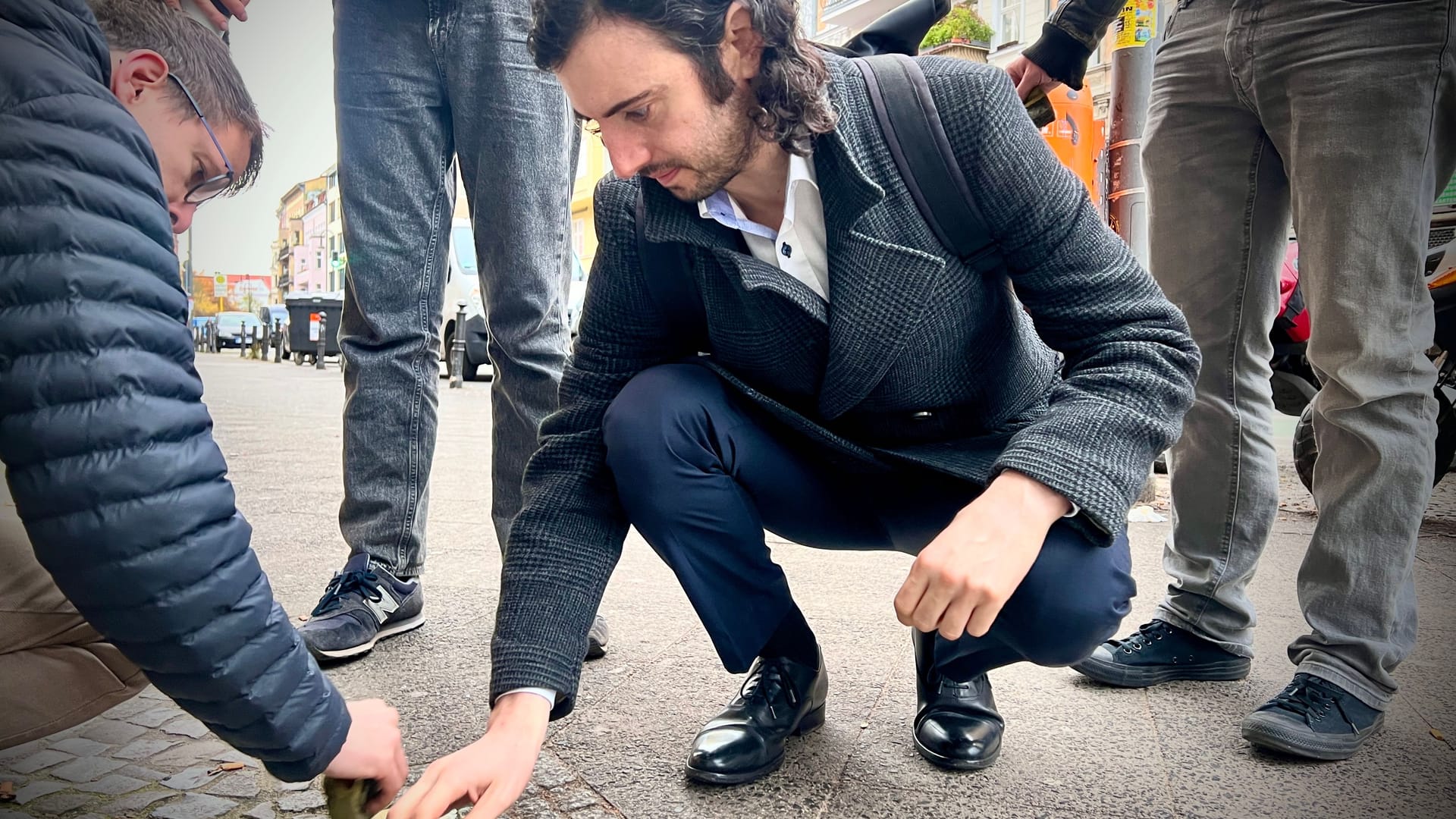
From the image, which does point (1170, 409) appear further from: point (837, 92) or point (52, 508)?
point (52, 508)

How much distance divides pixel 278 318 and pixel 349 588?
827 inches

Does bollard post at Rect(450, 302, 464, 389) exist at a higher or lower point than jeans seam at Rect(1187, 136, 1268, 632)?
lower

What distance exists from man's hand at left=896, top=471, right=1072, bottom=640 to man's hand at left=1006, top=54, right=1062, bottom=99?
1203 mm

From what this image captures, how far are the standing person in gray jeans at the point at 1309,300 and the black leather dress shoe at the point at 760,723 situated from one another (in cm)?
65

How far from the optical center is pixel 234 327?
26203 millimetres

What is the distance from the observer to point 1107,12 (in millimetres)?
2107

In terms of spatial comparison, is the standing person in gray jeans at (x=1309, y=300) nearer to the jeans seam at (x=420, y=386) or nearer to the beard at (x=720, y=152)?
the beard at (x=720, y=152)

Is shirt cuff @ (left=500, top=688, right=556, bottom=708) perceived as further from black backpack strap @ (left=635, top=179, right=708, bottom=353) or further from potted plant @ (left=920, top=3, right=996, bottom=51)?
potted plant @ (left=920, top=3, right=996, bottom=51)

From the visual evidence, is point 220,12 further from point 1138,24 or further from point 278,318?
point 278,318

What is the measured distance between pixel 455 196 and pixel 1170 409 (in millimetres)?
1720

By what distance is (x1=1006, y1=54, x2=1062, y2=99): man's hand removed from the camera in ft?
6.93

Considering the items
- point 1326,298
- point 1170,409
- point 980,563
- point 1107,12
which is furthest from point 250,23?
point 1326,298

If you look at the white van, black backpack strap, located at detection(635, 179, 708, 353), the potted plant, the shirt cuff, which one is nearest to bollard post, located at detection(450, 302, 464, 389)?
the white van

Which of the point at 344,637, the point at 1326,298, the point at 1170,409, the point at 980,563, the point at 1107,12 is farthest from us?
the point at 1107,12
